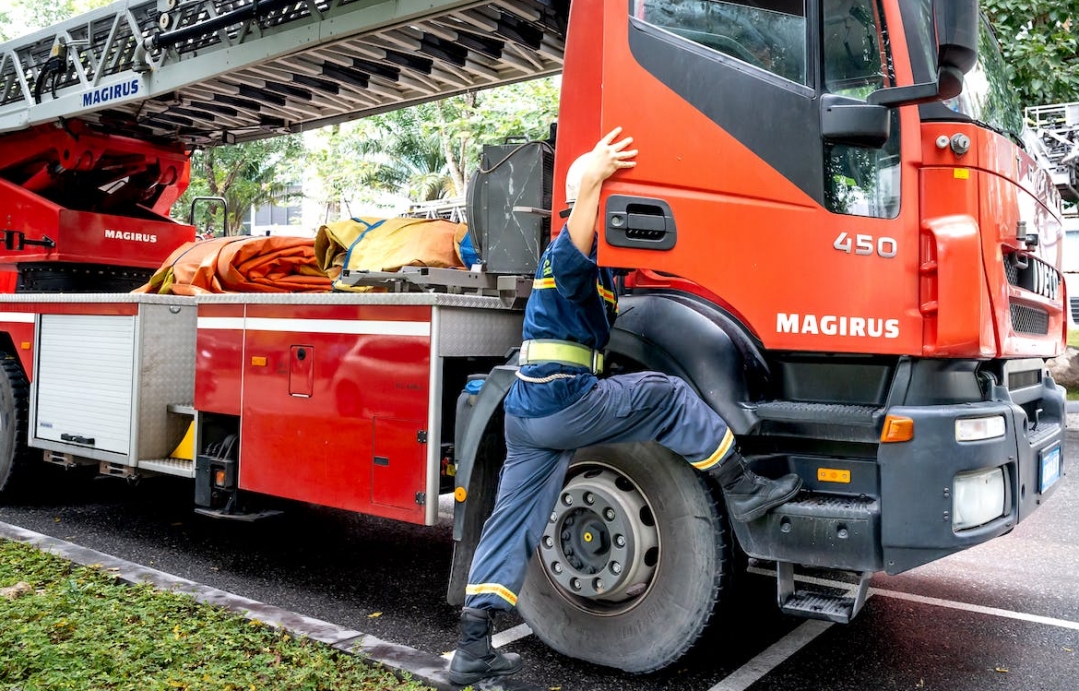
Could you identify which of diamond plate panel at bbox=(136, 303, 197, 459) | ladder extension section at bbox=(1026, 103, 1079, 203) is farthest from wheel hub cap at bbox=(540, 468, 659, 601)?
ladder extension section at bbox=(1026, 103, 1079, 203)

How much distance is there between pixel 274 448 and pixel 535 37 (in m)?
2.55

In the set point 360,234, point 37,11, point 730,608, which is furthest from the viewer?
point 37,11

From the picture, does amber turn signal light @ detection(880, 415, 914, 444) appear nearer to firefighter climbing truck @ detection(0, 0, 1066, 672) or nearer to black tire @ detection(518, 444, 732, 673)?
firefighter climbing truck @ detection(0, 0, 1066, 672)

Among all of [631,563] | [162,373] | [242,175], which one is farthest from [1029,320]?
[242,175]

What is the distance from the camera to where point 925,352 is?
318 cm

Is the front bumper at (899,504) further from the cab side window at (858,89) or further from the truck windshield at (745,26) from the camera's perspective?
the truck windshield at (745,26)

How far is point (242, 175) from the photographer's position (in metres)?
22.5

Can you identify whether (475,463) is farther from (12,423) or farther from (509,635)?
(12,423)

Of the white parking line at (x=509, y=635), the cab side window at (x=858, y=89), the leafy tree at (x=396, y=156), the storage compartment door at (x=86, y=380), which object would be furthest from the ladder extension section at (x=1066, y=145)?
the leafy tree at (x=396, y=156)

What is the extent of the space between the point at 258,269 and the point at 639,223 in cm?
296

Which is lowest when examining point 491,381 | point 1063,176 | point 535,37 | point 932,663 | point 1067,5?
point 932,663

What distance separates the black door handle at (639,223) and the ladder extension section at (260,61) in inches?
50.1

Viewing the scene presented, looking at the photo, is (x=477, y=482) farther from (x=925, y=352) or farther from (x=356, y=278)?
A: (x=925, y=352)

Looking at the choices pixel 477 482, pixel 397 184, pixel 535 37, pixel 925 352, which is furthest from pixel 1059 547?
pixel 397 184
